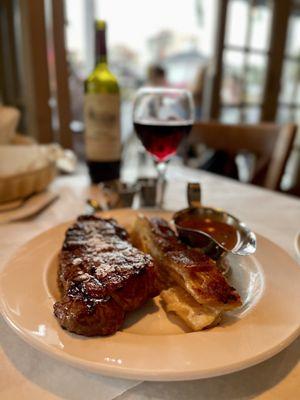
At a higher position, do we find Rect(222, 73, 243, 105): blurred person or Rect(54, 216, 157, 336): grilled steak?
Rect(222, 73, 243, 105): blurred person

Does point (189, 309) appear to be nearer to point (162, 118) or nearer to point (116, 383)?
point (116, 383)

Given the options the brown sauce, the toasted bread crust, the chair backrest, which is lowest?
the chair backrest

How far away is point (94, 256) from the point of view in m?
0.49

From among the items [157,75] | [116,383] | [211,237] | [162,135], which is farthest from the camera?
[157,75]

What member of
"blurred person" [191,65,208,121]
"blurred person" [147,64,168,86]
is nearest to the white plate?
"blurred person" [191,65,208,121]

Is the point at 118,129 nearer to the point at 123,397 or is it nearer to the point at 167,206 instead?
the point at 167,206

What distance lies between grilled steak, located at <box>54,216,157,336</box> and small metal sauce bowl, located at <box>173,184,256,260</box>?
0.12m

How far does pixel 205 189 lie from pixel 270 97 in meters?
2.44

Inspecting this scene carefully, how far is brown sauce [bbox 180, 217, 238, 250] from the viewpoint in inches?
22.4

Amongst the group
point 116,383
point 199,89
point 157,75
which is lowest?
point 116,383

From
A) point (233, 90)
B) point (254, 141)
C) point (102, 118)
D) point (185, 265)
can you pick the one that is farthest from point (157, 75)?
point (185, 265)

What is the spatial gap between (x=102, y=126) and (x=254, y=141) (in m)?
0.90

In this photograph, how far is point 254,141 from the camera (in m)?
1.64

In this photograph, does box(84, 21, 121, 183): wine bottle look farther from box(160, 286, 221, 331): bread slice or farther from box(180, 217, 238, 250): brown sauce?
box(160, 286, 221, 331): bread slice
